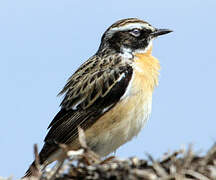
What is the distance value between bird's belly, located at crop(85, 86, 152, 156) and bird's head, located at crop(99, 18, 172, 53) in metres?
1.74

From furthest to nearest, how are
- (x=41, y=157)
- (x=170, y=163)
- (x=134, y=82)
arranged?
(x=134, y=82) → (x=41, y=157) → (x=170, y=163)

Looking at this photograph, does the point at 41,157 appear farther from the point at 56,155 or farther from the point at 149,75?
the point at 149,75

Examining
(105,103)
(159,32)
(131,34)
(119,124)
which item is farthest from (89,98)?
(159,32)

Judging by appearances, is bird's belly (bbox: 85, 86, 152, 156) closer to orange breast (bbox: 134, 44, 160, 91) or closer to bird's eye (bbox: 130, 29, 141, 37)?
orange breast (bbox: 134, 44, 160, 91)

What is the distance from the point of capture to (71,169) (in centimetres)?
695

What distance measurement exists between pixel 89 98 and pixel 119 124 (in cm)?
88

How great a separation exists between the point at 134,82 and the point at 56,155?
2020 mm

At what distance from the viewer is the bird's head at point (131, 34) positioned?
11688 millimetres

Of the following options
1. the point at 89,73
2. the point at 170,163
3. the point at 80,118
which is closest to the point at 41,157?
the point at 80,118

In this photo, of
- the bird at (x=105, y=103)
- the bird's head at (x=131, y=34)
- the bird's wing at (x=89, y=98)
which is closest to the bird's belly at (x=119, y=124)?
the bird at (x=105, y=103)

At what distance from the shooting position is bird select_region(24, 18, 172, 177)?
9.98 meters

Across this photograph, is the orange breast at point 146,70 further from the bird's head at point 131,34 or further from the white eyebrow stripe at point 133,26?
the white eyebrow stripe at point 133,26

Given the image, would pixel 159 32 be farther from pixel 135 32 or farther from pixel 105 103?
pixel 105 103

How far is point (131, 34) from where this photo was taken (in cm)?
1177
